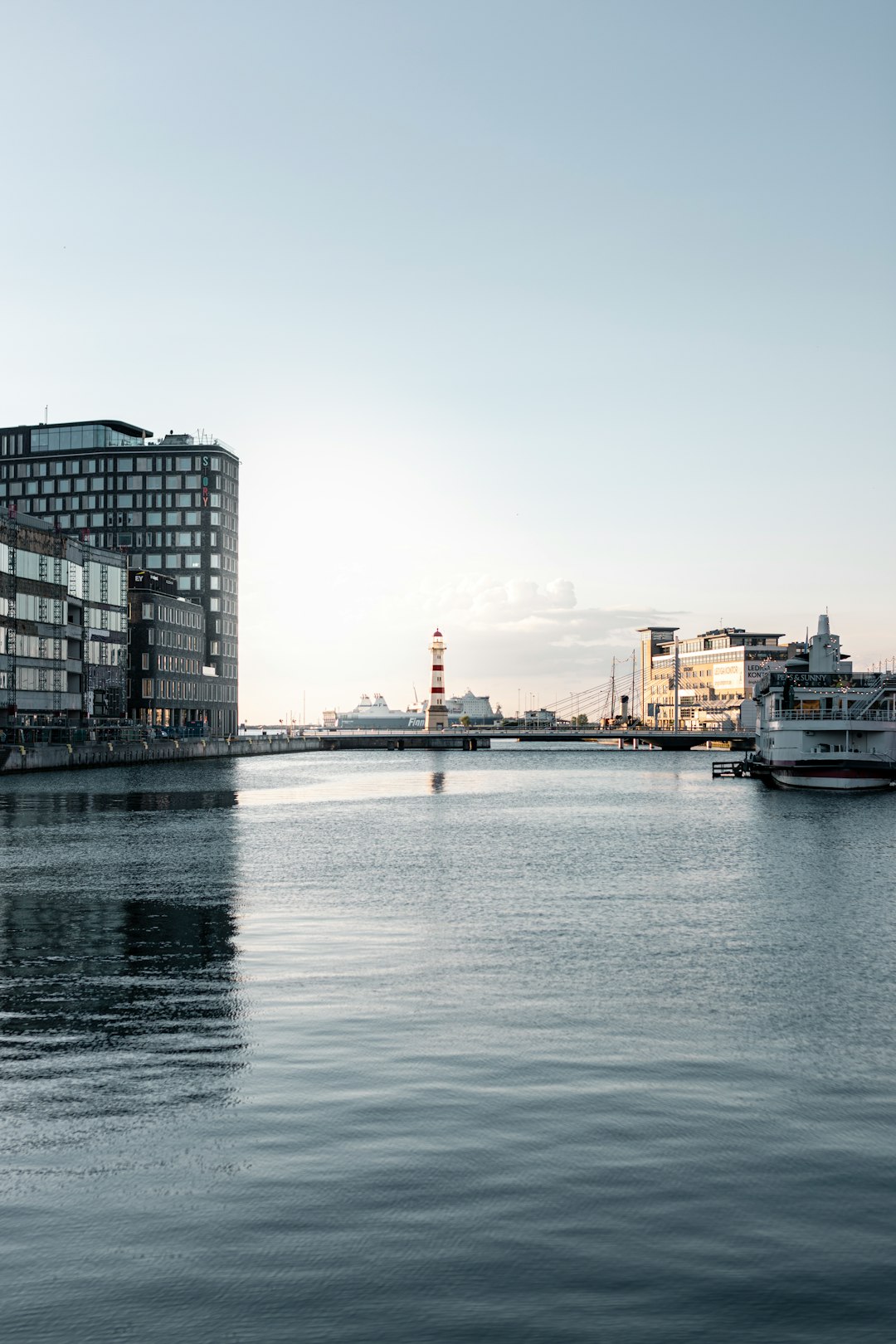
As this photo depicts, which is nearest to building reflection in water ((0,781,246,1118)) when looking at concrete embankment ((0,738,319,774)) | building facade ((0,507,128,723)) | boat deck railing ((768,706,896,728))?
boat deck railing ((768,706,896,728))

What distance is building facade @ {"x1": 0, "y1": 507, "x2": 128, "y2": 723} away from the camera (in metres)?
140

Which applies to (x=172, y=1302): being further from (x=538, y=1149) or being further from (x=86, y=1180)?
(x=538, y=1149)

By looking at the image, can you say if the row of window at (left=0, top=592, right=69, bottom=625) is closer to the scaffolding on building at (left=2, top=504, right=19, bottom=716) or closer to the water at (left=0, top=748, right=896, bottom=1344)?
the scaffolding on building at (left=2, top=504, right=19, bottom=716)

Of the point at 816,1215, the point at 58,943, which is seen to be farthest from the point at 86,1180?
the point at 58,943

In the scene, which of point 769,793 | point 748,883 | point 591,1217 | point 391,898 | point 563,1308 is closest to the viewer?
point 563,1308

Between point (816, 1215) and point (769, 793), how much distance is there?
331 ft

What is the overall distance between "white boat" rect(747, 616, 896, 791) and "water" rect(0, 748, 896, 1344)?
224 feet

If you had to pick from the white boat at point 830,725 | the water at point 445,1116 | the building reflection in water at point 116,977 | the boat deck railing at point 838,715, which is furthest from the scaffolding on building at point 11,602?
the water at point 445,1116

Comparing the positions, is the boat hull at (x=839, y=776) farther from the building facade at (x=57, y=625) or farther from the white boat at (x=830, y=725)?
the building facade at (x=57, y=625)

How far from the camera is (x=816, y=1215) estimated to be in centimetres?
1318

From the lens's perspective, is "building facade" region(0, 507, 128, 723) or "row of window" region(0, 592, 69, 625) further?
"row of window" region(0, 592, 69, 625)

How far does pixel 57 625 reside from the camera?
153 m

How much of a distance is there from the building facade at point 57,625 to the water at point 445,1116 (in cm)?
10446

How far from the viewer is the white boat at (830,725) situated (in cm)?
10750
